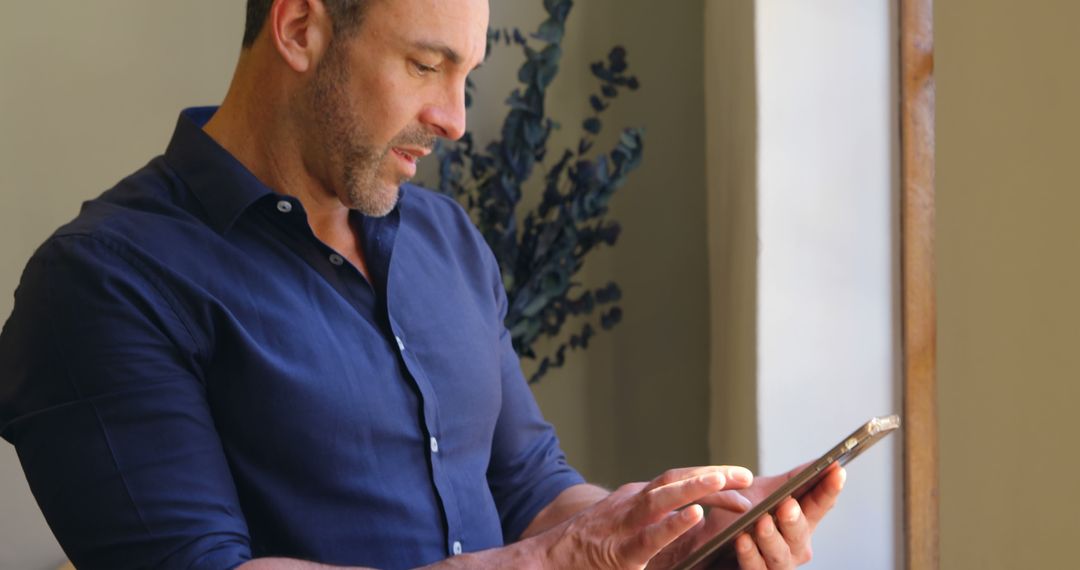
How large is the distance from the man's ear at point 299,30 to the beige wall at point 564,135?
143 centimetres

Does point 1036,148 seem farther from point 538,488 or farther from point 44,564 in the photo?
point 44,564

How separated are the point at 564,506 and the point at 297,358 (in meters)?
0.46

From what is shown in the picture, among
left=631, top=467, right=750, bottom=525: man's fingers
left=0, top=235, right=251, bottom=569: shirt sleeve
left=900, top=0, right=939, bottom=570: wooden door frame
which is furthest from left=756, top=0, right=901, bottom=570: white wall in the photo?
left=0, top=235, right=251, bottom=569: shirt sleeve

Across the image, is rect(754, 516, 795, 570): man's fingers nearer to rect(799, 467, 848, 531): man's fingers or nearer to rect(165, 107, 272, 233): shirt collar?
rect(799, 467, 848, 531): man's fingers

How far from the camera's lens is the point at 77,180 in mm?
2752

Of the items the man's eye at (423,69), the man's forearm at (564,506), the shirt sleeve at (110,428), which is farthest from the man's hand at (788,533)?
the man's eye at (423,69)

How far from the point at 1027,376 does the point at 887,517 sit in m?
1.07

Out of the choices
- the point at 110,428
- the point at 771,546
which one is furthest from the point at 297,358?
the point at 771,546

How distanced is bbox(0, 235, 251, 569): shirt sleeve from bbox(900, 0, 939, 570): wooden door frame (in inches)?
52.3

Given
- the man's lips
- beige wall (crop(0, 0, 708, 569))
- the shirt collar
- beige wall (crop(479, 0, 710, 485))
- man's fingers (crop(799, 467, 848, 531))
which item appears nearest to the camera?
man's fingers (crop(799, 467, 848, 531))

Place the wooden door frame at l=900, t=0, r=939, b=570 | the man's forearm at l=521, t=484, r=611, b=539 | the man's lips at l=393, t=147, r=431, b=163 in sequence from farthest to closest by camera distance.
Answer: the wooden door frame at l=900, t=0, r=939, b=570, the man's forearm at l=521, t=484, r=611, b=539, the man's lips at l=393, t=147, r=431, b=163

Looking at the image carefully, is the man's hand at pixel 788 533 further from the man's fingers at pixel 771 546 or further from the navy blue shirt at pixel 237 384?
the navy blue shirt at pixel 237 384

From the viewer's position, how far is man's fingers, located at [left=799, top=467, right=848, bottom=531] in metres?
1.20

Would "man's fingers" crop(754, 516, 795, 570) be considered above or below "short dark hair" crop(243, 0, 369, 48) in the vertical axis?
below
